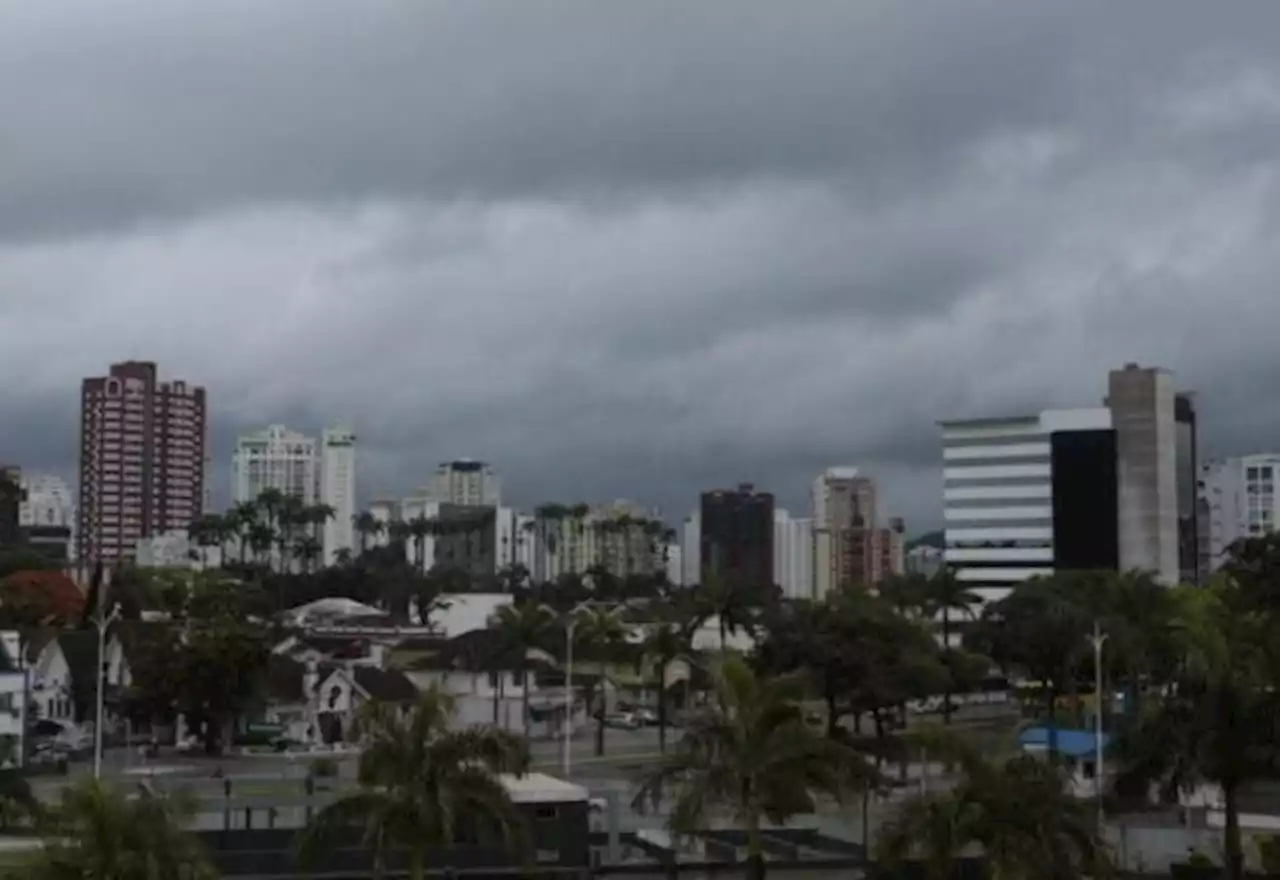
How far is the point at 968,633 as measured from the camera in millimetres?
95562

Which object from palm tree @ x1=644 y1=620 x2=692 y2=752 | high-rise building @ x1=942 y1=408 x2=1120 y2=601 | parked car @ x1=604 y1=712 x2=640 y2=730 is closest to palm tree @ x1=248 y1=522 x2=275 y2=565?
high-rise building @ x1=942 y1=408 x2=1120 y2=601

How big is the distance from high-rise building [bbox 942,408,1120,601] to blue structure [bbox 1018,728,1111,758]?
8720 cm

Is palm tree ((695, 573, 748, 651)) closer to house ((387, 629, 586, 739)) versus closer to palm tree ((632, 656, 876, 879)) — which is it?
house ((387, 629, 586, 739))

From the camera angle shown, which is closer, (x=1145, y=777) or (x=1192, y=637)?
(x=1145, y=777)

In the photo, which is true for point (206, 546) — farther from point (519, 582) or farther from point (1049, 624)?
point (1049, 624)

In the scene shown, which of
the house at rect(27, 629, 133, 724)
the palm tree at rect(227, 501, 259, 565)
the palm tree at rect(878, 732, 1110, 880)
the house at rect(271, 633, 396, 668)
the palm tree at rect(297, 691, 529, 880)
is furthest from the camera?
the palm tree at rect(227, 501, 259, 565)

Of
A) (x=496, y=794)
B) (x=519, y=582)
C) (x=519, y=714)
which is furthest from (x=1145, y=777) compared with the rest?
(x=519, y=582)

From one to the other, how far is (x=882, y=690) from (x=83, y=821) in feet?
146

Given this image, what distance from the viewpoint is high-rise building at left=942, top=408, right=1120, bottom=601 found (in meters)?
156

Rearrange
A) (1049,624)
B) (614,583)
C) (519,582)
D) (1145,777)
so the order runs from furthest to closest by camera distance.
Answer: (519,582) → (614,583) → (1049,624) → (1145,777)

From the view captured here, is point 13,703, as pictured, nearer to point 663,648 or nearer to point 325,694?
point 325,694

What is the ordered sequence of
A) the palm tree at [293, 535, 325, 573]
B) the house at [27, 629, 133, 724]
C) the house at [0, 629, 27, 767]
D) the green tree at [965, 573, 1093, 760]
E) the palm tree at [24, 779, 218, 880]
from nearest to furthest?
the palm tree at [24, 779, 218, 880] → the house at [0, 629, 27, 767] → the green tree at [965, 573, 1093, 760] → the house at [27, 629, 133, 724] → the palm tree at [293, 535, 325, 573]

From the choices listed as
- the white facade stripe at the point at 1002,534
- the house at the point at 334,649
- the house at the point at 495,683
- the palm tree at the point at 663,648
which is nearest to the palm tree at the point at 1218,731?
the palm tree at the point at 663,648

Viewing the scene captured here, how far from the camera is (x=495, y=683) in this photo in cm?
8831
